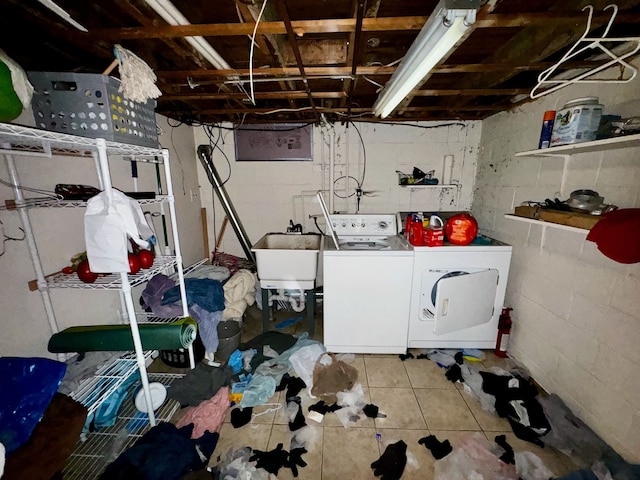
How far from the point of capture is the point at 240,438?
1697 millimetres

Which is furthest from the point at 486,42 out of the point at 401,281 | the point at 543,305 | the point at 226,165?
the point at 226,165

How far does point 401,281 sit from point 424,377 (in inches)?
33.1

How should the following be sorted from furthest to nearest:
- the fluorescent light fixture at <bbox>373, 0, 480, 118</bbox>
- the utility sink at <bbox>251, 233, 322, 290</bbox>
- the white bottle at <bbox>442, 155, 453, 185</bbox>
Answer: the white bottle at <bbox>442, 155, 453, 185</bbox> < the utility sink at <bbox>251, 233, 322, 290</bbox> < the fluorescent light fixture at <bbox>373, 0, 480, 118</bbox>

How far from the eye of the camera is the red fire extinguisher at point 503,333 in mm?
2369

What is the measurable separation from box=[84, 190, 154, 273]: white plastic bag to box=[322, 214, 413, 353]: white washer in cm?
141

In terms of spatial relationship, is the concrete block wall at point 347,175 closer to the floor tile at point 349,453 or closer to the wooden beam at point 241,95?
the wooden beam at point 241,95

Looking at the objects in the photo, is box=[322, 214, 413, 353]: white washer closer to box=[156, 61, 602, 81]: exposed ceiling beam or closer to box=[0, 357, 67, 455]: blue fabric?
box=[156, 61, 602, 81]: exposed ceiling beam

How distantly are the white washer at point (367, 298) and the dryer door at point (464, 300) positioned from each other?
28 cm

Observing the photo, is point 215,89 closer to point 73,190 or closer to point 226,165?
point 226,165

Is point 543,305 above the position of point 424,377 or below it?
above

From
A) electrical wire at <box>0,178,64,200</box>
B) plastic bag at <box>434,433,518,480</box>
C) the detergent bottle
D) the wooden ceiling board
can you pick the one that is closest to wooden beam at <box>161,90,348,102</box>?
the wooden ceiling board

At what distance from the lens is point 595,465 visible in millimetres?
1447

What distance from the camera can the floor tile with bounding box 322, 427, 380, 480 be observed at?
1.50m

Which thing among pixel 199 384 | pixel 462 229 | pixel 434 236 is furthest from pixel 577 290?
pixel 199 384
